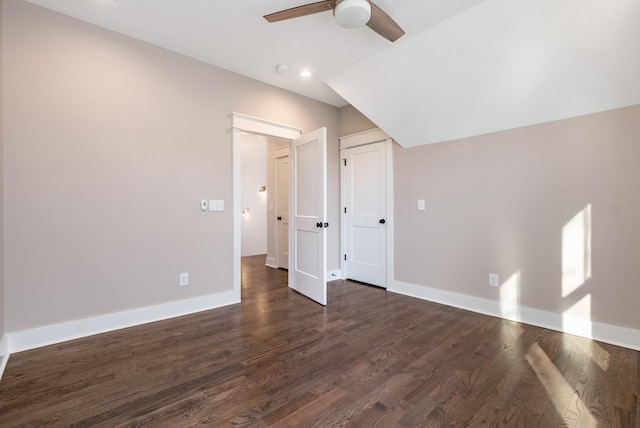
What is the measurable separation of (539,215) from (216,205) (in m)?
3.29

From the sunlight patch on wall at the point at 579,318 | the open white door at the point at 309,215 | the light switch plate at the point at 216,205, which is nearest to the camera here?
the sunlight patch on wall at the point at 579,318

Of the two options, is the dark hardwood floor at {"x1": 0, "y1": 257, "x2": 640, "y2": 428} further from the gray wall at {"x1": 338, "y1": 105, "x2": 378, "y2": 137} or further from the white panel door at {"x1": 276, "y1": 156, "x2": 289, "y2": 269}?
the gray wall at {"x1": 338, "y1": 105, "x2": 378, "y2": 137}

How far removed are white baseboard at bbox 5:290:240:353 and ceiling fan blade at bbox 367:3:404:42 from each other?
9.73 feet

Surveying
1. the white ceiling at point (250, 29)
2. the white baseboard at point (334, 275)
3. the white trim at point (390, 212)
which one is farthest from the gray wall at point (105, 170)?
the white trim at point (390, 212)

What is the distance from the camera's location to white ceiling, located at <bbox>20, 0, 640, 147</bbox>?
2052 mm

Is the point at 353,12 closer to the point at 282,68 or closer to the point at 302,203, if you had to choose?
the point at 282,68

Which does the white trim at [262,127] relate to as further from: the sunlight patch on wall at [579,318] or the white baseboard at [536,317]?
the sunlight patch on wall at [579,318]

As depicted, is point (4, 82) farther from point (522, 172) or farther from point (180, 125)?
point (522, 172)

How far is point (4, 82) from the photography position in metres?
2.15

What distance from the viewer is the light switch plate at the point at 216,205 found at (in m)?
3.14

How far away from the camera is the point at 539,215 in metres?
2.66

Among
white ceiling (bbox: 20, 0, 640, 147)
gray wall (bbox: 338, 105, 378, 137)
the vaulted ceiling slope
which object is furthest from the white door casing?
the vaulted ceiling slope

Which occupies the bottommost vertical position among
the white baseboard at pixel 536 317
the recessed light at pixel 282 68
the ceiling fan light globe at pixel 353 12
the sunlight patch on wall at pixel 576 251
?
the white baseboard at pixel 536 317

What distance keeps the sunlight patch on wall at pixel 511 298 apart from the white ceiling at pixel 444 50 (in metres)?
1.55
